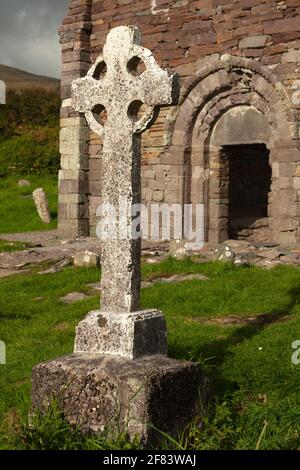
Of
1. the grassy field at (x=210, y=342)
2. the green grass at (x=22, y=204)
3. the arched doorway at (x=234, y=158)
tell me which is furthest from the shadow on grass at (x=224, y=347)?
the green grass at (x=22, y=204)

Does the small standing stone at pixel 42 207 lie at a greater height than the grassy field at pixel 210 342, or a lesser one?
greater

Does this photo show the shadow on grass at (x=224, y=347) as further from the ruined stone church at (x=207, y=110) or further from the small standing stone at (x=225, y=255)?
the ruined stone church at (x=207, y=110)

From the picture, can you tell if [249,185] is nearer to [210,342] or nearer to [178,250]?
[178,250]

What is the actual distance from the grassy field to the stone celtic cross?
771 mm

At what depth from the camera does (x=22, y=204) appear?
1894 centimetres

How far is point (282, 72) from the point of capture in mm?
11727

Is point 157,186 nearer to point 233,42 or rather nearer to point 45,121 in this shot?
point 233,42

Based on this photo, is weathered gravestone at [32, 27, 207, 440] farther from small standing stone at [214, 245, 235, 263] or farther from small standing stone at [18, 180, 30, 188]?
small standing stone at [18, 180, 30, 188]

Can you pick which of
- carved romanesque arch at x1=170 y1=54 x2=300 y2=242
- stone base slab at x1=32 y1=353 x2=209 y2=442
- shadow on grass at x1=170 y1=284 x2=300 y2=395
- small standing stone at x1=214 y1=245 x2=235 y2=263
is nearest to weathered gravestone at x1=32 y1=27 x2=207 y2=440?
stone base slab at x1=32 y1=353 x2=209 y2=442

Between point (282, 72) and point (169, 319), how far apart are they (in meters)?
6.44

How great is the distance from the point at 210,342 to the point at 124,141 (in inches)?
82.0

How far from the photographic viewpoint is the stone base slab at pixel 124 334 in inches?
172

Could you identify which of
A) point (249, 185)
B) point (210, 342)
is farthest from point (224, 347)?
point (249, 185)

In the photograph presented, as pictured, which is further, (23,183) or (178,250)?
(23,183)
